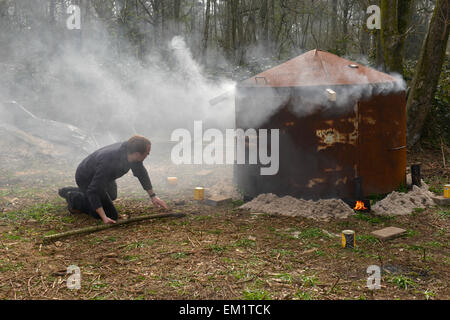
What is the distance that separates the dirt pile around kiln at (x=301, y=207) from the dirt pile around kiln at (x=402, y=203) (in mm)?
455

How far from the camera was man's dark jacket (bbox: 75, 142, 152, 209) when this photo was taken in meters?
4.18

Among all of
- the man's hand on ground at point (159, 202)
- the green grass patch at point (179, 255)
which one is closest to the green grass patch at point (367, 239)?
the green grass patch at point (179, 255)

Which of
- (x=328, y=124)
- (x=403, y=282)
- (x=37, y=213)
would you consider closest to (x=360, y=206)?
(x=328, y=124)

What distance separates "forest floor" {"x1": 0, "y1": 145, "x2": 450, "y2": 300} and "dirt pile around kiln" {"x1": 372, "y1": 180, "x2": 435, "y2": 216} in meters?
0.16

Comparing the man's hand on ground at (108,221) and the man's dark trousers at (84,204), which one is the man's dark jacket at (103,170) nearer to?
the man's dark trousers at (84,204)

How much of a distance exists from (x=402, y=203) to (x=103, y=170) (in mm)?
3976

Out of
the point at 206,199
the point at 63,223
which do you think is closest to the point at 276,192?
the point at 206,199

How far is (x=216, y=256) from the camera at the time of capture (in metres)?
3.56

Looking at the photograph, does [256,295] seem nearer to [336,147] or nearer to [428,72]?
[336,147]

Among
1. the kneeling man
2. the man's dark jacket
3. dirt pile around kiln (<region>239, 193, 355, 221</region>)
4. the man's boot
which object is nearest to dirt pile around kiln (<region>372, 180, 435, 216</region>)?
dirt pile around kiln (<region>239, 193, 355, 221</region>)

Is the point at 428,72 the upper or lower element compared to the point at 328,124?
upper

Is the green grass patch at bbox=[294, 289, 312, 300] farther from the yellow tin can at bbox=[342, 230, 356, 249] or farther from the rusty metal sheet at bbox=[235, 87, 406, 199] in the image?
the rusty metal sheet at bbox=[235, 87, 406, 199]

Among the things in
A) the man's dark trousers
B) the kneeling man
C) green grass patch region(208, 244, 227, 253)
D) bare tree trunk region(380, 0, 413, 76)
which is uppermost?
bare tree trunk region(380, 0, 413, 76)

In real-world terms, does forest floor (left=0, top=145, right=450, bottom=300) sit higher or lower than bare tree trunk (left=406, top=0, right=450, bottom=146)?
lower
